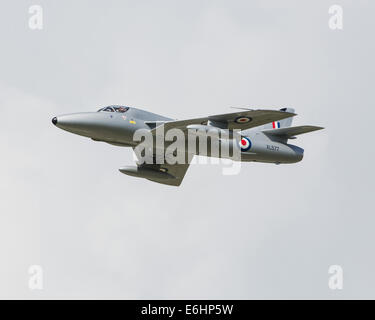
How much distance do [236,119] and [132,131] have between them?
488 cm

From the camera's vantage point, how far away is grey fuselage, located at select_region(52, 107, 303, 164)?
36906mm

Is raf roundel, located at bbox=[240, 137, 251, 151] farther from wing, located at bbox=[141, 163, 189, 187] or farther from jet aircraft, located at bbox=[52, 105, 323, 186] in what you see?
wing, located at bbox=[141, 163, 189, 187]

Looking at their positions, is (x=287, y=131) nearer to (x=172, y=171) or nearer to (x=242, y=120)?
(x=242, y=120)

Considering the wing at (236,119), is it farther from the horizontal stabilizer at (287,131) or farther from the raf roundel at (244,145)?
the horizontal stabilizer at (287,131)

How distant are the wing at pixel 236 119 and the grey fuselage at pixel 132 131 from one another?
113 cm

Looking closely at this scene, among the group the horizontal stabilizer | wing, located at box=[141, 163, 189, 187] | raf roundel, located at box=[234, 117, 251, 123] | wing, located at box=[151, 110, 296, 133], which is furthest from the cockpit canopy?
the horizontal stabilizer

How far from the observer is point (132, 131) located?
37562mm

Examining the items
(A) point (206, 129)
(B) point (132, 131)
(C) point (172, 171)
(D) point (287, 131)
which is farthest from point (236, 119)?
(C) point (172, 171)

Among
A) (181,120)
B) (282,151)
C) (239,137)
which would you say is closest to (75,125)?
(181,120)

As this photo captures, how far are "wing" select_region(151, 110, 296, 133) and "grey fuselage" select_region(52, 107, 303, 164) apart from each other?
→ 113cm

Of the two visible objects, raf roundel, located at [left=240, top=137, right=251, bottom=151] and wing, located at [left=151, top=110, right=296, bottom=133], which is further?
raf roundel, located at [left=240, top=137, right=251, bottom=151]

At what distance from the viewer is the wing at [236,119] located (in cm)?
3678

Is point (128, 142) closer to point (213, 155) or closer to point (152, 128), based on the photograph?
point (152, 128)

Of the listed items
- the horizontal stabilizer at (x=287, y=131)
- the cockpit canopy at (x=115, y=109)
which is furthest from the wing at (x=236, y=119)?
the horizontal stabilizer at (x=287, y=131)
